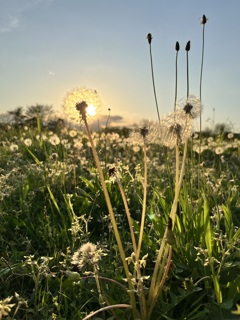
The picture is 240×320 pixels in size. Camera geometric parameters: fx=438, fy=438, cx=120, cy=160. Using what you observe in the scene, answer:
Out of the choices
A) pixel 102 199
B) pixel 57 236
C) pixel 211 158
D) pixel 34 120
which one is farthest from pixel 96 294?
pixel 34 120

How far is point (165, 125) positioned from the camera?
7.88 feet

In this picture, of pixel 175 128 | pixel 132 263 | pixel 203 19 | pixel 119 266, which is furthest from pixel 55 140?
pixel 175 128

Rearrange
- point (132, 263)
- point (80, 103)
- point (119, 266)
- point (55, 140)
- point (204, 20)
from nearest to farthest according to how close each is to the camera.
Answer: point (80, 103) < point (132, 263) < point (119, 266) < point (204, 20) < point (55, 140)

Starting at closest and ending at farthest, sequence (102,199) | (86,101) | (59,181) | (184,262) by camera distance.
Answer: (86,101)
(184,262)
(102,199)
(59,181)

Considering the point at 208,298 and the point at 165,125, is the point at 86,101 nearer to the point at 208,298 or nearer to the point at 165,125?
the point at 165,125

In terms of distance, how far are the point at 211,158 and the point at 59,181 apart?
4599 mm

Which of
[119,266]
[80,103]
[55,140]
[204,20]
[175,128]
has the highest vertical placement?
[204,20]

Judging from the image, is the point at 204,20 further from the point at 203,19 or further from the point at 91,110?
the point at 91,110

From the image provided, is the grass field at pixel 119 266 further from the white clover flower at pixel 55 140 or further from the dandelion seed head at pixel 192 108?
the white clover flower at pixel 55 140

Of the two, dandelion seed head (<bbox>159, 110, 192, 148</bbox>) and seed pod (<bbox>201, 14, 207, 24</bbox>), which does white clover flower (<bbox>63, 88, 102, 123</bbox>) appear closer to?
dandelion seed head (<bbox>159, 110, 192, 148</bbox>)

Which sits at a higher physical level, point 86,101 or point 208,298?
point 86,101

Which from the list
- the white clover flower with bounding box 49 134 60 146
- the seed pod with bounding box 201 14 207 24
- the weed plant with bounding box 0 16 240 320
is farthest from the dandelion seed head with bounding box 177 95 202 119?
the white clover flower with bounding box 49 134 60 146

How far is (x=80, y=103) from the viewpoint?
7.01 feet

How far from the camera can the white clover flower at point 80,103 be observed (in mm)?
2152
